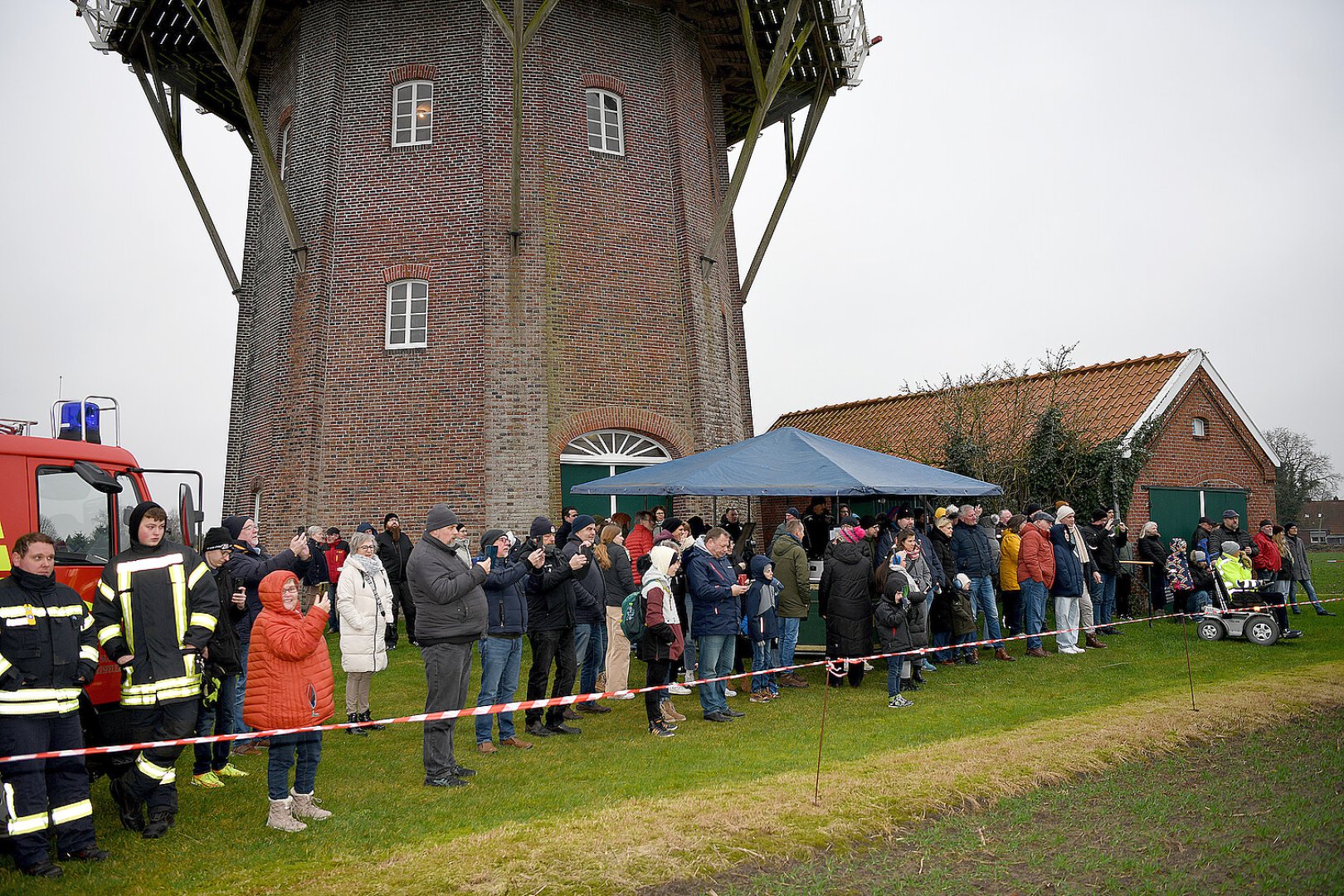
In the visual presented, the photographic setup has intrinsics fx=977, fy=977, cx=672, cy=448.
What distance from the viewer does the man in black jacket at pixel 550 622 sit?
8047 mm

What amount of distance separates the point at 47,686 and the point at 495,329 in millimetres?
10673

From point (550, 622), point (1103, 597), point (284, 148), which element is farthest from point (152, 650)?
point (284, 148)

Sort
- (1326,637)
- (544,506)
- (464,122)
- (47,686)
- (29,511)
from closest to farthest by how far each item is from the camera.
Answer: (47,686) < (29,511) < (1326,637) < (544,506) < (464,122)

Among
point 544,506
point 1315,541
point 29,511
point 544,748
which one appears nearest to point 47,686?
point 29,511

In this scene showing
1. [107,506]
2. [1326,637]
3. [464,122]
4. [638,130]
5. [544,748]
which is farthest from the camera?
[638,130]

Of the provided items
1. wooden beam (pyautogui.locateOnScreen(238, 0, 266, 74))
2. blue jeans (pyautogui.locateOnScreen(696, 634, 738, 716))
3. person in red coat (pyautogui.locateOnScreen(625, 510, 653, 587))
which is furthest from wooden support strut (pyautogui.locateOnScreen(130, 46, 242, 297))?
blue jeans (pyautogui.locateOnScreen(696, 634, 738, 716))

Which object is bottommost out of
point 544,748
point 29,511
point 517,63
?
point 544,748

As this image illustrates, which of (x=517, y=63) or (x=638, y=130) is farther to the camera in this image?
(x=638, y=130)

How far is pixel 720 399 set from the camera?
682 inches

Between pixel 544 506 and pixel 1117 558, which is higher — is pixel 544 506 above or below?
above

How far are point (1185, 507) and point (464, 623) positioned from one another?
16.3 meters

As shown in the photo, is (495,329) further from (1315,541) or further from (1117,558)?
(1315,541)

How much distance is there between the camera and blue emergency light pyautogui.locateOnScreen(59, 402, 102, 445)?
7.05 metres

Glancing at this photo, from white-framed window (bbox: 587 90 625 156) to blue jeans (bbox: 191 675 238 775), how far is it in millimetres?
11920
